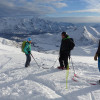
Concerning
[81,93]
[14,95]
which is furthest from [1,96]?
[81,93]

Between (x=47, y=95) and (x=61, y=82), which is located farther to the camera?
(x=61, y=82)

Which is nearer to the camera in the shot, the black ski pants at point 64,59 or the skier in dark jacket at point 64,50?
the skier in dark jacket at point 64,50

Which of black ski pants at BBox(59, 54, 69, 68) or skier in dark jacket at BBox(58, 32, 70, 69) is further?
black ski pants at BBox(59, 54, 69, 68)

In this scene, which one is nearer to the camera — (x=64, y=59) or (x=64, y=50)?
(x=64, y=50)

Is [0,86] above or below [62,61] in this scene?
below

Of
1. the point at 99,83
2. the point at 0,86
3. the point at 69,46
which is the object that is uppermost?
the point at 69,46

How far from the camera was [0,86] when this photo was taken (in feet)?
21.4

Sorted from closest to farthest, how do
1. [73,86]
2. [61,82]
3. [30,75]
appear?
[73,86] < [61,82] < [30,75]

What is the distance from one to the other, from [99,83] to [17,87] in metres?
4.45

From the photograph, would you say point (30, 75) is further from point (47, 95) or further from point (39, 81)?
point (47, 95)

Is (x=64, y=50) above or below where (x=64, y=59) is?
above

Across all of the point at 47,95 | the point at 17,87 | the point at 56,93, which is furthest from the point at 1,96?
the point at 56,93

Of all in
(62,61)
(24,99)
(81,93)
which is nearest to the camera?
(24,99)

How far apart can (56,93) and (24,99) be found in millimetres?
1494
